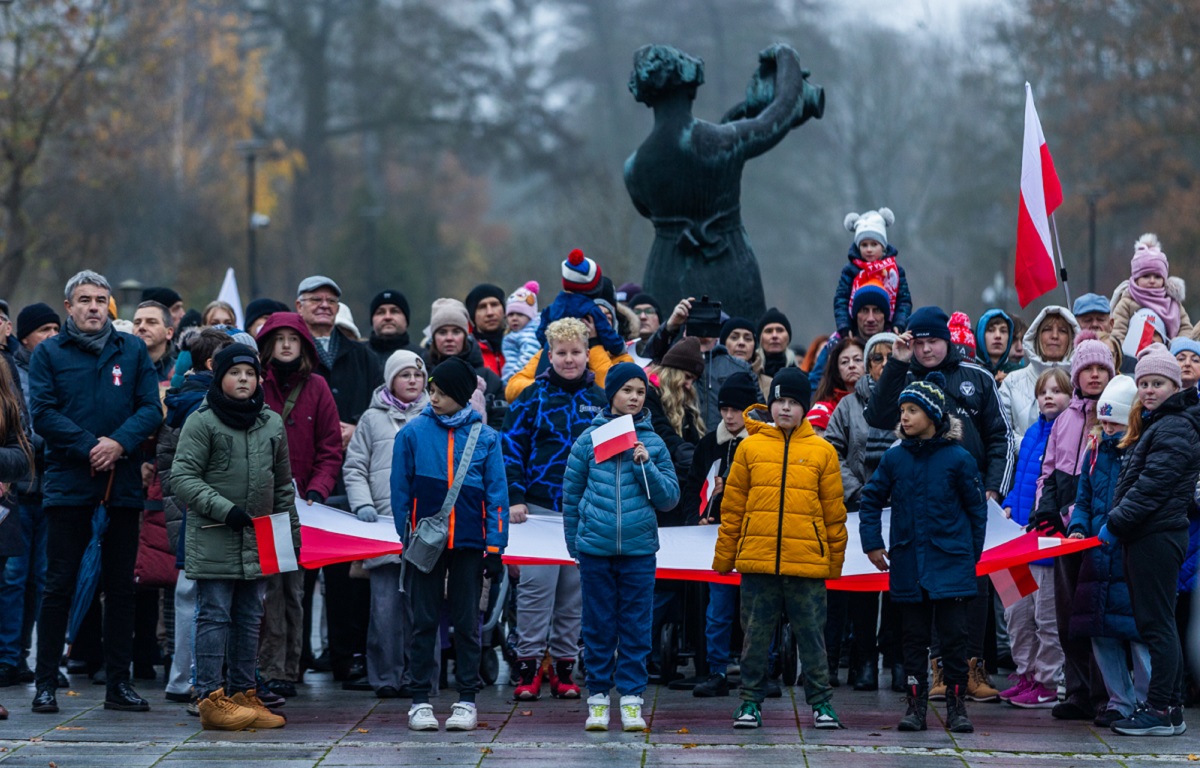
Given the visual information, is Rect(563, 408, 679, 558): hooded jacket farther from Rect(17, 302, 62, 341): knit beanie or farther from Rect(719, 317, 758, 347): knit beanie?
Rect(17, 302, 62, 341): knit beanie

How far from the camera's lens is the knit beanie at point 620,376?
8914 millimetres

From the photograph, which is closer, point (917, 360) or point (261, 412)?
point (261, 412)

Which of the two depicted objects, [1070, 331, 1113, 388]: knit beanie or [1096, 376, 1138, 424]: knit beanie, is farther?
[1070, 331, 1113, 388]: knit beanie

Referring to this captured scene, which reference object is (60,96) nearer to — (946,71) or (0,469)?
(0,469)

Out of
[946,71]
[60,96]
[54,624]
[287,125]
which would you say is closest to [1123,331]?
[54,624]

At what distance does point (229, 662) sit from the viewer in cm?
880

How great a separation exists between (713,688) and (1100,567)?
2230 mm

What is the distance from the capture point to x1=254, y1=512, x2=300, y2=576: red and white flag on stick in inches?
340

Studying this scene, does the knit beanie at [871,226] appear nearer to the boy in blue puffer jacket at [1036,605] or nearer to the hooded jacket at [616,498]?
the boy in blue puffer jacket at [1036,605]

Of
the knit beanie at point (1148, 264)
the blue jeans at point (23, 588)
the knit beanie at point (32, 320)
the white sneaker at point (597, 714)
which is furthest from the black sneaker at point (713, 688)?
the knit beanie at point (32, 320)

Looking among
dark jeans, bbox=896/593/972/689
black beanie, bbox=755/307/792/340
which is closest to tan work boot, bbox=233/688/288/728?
dark jeans, bbox=896/593/972/689

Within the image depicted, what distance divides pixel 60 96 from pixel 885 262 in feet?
76.5

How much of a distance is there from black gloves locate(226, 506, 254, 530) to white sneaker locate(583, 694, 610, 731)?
1918 millimetres

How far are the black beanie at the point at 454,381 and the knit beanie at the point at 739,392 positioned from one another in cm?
172
